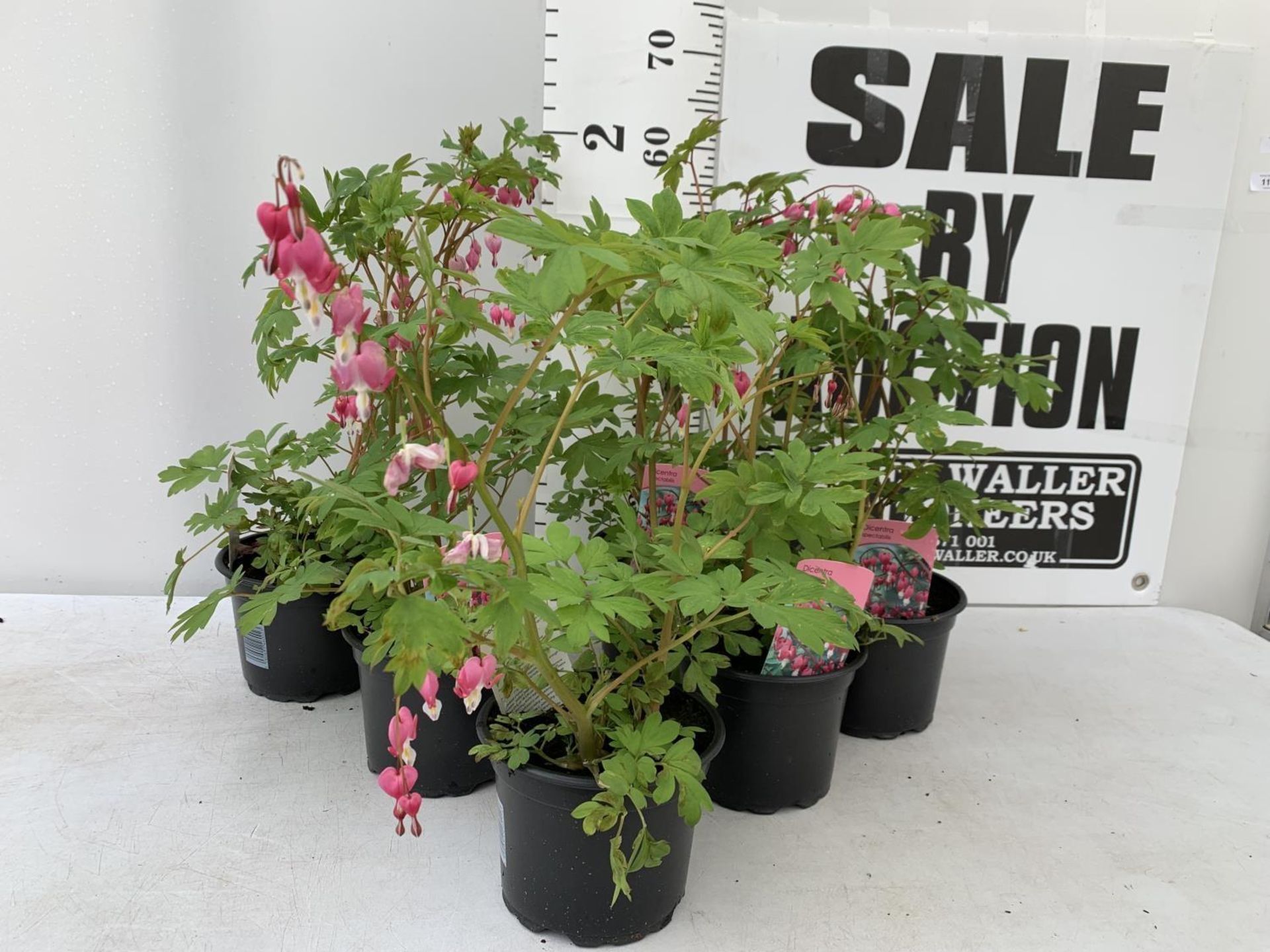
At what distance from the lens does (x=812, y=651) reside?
102 centimetres

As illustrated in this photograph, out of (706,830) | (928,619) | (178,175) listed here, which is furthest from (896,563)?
(178,175)

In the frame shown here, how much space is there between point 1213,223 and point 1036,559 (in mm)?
703

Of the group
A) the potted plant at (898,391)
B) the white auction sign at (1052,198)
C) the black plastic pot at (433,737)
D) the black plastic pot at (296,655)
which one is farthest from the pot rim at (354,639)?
the white auction sign at (1052,198)

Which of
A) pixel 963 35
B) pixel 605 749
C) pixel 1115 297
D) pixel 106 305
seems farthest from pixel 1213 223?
pixel 106 305

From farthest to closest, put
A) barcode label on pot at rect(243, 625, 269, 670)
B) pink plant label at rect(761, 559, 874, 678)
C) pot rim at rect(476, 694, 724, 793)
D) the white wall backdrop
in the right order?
1. the white wall backdrop
2. barcode label on pot at rect(243, 625, 269, 670)
3. pink plant label at rect(761, 559, 874, 678)
4. pot rim at rect(476, 694, 724, 793)

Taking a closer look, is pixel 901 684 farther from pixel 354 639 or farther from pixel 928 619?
pixel 354 639

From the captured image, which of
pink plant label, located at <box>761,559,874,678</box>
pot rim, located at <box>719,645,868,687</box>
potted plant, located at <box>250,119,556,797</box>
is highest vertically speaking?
potted plant, located at <box>250,119,556,797</box>

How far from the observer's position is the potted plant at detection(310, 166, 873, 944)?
2.19 feet

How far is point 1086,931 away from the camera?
1002mm

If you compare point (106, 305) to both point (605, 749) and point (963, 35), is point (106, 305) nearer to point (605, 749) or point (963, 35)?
point (605, 749)

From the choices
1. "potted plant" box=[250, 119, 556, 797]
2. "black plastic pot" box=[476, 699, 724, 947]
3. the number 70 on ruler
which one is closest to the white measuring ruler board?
the number 70 on ruler

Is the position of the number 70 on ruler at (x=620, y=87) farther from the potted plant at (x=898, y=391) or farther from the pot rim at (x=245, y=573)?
the pot rim at (x=245, y=573)

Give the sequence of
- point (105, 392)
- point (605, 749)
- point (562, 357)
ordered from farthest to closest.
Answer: point (105, 392) < point (562, 357) < point (605, 749)

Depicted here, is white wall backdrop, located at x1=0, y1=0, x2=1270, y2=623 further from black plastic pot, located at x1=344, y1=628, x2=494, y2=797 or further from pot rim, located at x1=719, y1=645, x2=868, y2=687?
pot rim, located at x1=719, y1=645, x2=868, y2=687
